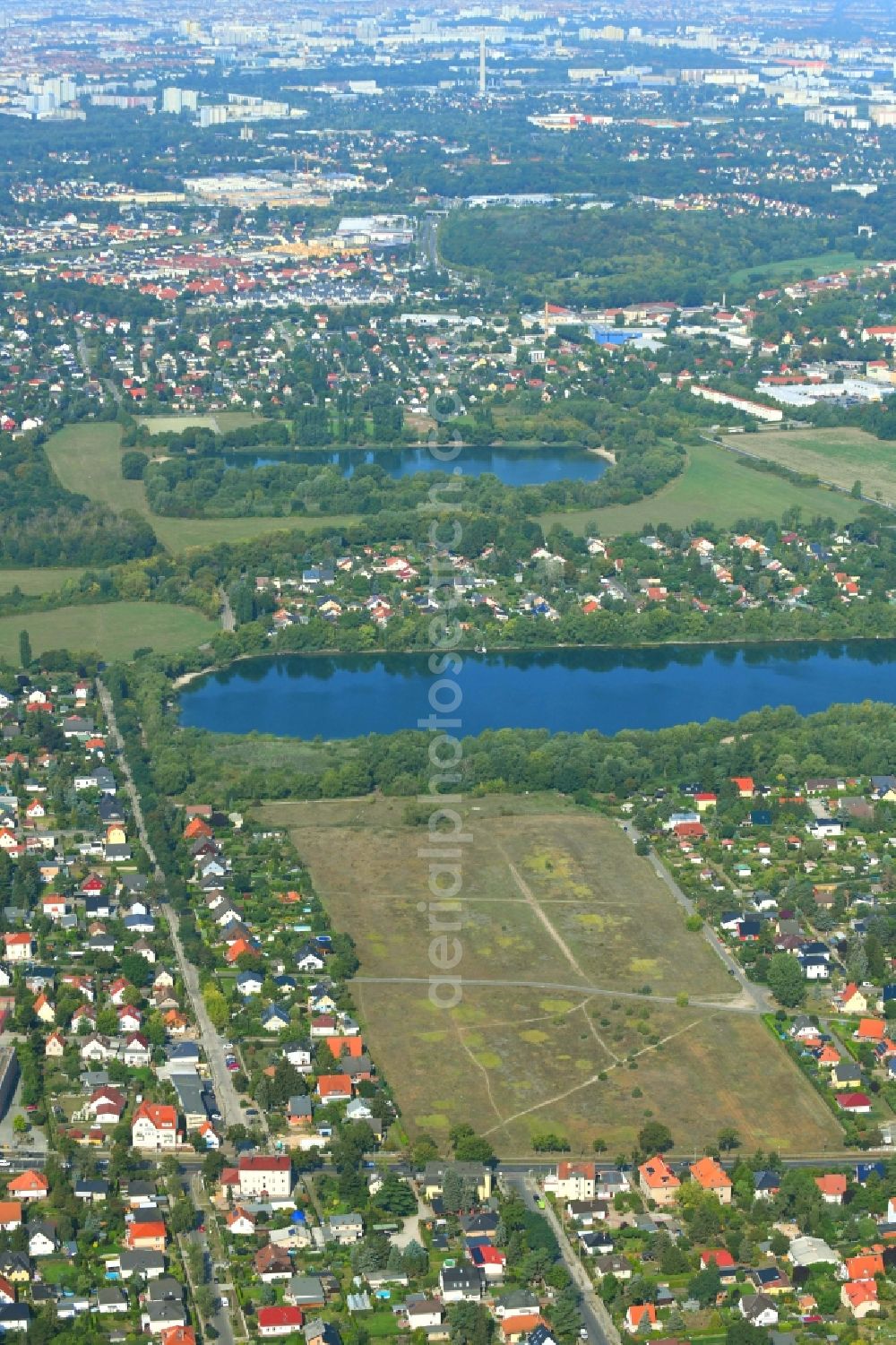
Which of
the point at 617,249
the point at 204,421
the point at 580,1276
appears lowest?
the point at 617,249

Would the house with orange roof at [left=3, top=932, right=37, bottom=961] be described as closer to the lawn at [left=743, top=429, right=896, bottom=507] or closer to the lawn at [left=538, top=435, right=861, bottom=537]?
the lawn at [left=538, top=435, right=861, bottom=537]

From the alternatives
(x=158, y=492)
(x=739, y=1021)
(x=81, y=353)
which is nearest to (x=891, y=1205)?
(x=739, y=1021)

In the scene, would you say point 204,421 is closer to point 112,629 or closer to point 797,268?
point 112,629

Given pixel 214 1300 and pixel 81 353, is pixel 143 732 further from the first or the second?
pixel 81 353

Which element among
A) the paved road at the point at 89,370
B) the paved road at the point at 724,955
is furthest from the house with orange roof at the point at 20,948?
the paved road at the point at 89,370

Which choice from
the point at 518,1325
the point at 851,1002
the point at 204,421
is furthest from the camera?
the point at 204,421

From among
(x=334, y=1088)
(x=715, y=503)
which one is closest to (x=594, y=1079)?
(x=334, y=1088)
